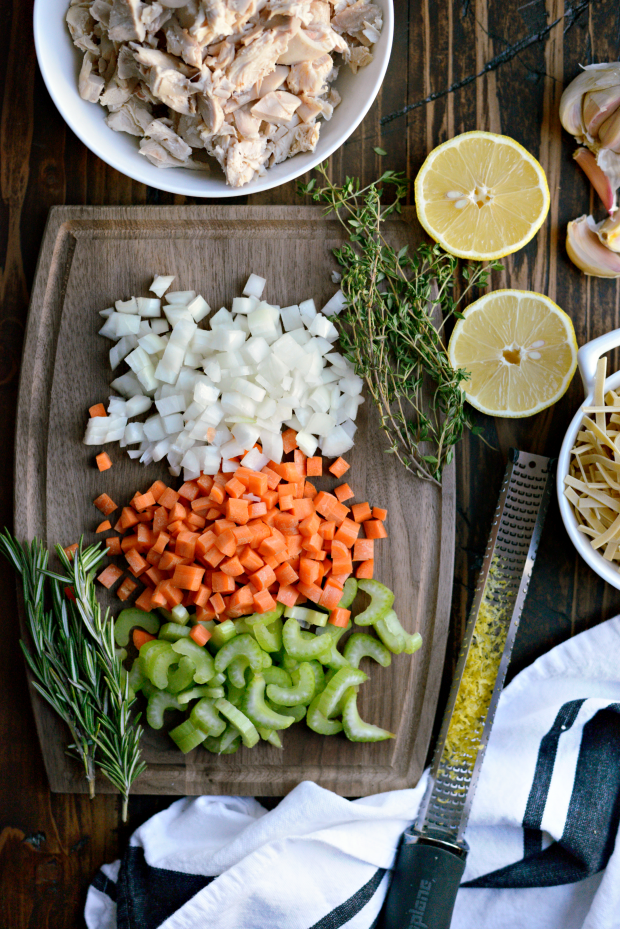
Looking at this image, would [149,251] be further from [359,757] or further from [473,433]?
[359,757]

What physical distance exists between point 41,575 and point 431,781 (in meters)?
1.41

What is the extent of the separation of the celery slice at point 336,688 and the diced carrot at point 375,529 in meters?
0.43

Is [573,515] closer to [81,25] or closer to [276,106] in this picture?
[276,106]

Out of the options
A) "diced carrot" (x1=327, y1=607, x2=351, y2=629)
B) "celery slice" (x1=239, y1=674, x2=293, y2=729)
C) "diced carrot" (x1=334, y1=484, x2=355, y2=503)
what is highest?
"diced carrot" (x1=334, y1=484, x2=355, y2=503)

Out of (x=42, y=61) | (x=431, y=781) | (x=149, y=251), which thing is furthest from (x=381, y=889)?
(x=42, y=61)

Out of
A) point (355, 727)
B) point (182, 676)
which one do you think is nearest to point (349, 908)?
point (355, 727)

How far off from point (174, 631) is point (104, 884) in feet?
2.98

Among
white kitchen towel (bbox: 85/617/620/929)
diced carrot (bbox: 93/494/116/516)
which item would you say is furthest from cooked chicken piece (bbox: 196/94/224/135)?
white kitchen towel (bbox: 85/617/620/929)

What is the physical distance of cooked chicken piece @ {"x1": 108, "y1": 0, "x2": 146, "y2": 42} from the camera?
1593 millimetres

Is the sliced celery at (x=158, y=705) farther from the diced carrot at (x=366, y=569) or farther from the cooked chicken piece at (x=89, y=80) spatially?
the cooked chicken piece at (x=89, y=80)

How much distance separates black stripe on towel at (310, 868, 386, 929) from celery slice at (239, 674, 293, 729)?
0.59 m

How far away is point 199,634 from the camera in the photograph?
6.41 feet

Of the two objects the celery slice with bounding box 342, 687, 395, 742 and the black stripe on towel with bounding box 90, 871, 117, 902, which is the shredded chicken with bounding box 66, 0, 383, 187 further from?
the black stripe on towel with bounding box 90, 871, 117, 902

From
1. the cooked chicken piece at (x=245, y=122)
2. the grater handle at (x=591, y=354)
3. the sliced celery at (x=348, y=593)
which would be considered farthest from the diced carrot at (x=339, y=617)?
the cooked chicken piece at (x=245, y=122)
